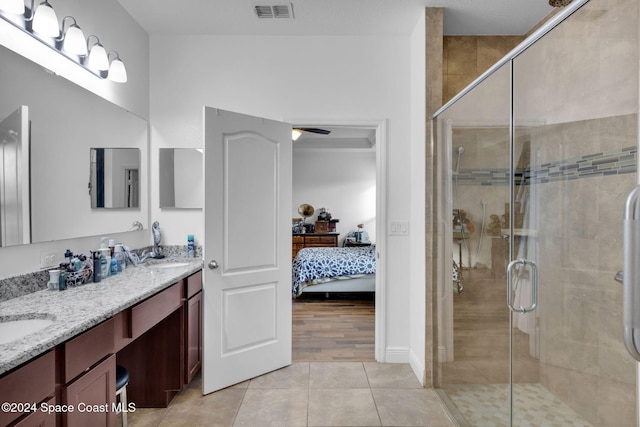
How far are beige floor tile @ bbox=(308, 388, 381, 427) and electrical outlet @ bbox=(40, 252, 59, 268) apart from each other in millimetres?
1774

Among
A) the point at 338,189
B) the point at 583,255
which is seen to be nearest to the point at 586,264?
the point at 583,255

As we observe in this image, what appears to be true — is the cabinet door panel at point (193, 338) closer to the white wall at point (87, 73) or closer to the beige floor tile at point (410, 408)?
the white wall at point (87, 73)

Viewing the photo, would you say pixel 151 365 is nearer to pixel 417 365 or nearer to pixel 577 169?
pixel 417 365

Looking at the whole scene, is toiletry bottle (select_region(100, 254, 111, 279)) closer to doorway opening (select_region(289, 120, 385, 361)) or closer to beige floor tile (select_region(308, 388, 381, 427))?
beige floor tile (select_region(308, 388, 381, 427))

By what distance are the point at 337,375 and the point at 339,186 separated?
5.11 meters

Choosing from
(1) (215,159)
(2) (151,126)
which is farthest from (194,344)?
(2) (151,126)

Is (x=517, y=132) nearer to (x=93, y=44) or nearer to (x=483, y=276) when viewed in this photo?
(x=483, y=276)

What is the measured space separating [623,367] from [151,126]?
11.1 ft

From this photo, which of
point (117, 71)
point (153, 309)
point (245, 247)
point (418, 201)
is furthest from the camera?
point (418, 201)

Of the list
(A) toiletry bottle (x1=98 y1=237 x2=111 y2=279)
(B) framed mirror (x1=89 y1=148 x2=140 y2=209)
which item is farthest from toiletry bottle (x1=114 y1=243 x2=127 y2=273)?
(B) framed mirror (x1=89 y1=148 x2=140 y2=209)

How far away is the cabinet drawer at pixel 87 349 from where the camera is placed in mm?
1308

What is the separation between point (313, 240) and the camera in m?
7.11

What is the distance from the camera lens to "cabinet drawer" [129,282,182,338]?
182 centimetres

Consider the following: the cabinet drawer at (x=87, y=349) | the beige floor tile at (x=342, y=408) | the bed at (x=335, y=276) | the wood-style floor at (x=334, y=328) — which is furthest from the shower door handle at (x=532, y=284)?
the bed at (x=335, y=276)
